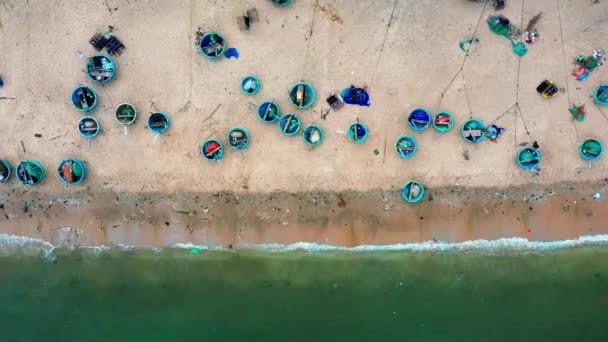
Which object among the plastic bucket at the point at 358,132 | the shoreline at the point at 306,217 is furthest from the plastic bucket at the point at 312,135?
the shoreline at the point at 306,217

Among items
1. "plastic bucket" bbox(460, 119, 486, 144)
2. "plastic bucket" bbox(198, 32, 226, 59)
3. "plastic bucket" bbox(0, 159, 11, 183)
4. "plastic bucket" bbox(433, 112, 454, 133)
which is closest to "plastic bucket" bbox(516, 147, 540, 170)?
"plastic bucket" bbox(460, 119, 486, 144)

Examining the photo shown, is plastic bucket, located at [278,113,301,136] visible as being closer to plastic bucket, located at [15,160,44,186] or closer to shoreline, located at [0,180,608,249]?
shoreline, located at [0,180,608,249]

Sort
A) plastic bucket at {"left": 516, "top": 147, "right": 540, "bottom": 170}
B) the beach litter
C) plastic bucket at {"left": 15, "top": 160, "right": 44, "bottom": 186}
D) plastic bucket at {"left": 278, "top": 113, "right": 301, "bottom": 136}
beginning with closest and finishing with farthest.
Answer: plastic bucket at {"left": 516, "top": 147, "right": 540, "bottom": 170} → plastic bucket at {"left": 278, "top": 113, "right": 301, "bottom": 136} → the beach litter → plastic bucket at {"left": 15, "top": 160, "right": 44, "bottom": 186}

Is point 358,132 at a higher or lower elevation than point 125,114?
lower

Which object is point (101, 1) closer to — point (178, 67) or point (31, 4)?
point (31, 4)

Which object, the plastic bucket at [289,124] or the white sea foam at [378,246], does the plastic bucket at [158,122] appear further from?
the white sea foam at [378,246]

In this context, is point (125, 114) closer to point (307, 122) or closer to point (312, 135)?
point (307, 122)

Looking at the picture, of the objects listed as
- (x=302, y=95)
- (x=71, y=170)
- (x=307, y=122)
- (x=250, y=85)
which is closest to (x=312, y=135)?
(x=307, y=122)
